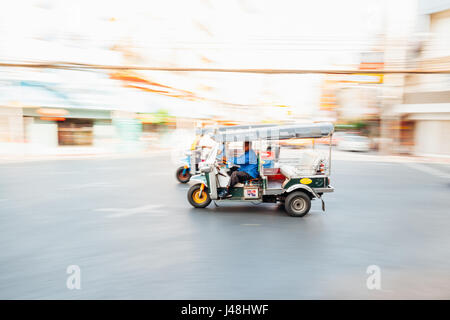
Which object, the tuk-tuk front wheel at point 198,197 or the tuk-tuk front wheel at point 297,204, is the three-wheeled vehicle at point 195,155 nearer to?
the tuk-tuk front wheel at point 198,197

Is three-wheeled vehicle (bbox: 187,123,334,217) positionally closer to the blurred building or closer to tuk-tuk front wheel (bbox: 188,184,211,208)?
tuk-tuk front wheel (bbox: 188,184,211,208)

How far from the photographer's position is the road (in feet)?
12.0

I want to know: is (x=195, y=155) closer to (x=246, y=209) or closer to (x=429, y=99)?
(x=246, y=209)

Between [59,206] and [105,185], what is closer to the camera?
[59,206]

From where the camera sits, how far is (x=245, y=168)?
6844mm

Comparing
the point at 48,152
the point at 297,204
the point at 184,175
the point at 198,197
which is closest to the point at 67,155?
the point at 48,152


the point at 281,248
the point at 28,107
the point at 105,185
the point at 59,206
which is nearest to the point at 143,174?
the point at 105,185

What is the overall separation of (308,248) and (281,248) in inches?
15.7

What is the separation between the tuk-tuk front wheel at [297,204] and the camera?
6.53 meters

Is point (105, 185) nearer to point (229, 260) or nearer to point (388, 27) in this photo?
point (229, 260)

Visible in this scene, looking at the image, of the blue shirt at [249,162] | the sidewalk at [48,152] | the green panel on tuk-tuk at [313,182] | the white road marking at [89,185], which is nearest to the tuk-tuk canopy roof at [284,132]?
the blue shirt at [249,162]

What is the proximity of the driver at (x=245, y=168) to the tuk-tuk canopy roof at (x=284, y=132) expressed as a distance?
0.23 metres

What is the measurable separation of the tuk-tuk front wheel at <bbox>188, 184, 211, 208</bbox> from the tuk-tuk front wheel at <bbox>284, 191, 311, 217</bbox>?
5.48ft
